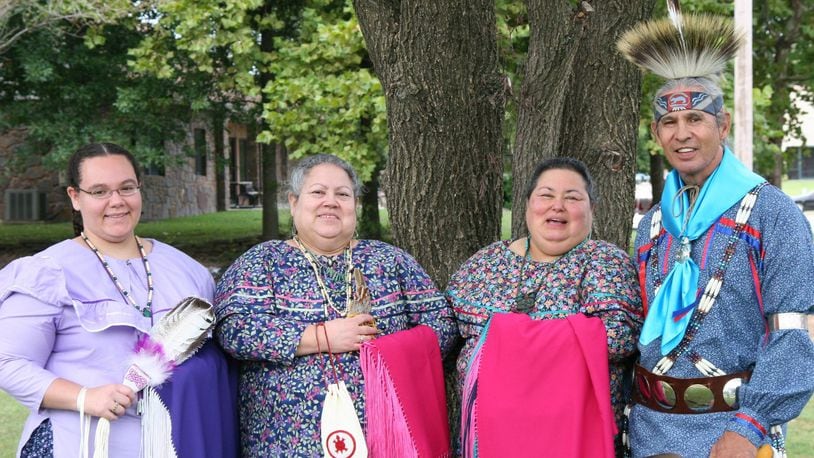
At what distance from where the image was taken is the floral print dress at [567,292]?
2.84 meters

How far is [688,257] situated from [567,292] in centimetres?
45

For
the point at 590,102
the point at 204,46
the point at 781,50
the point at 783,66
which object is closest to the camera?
the point at 590,102

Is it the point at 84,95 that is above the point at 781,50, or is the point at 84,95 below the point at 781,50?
below

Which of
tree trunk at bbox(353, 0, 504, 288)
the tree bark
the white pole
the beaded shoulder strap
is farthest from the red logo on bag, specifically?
the tree bark

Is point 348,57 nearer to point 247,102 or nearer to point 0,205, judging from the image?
point 247,102

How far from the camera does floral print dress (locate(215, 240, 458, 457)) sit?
114 inches

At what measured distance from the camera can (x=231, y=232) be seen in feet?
65.7

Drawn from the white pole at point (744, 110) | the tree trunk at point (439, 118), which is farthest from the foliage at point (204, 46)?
the tree trunk at point (439, 118)

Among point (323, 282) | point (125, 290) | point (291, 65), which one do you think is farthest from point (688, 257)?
point (291, 65)

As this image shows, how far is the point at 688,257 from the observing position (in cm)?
263

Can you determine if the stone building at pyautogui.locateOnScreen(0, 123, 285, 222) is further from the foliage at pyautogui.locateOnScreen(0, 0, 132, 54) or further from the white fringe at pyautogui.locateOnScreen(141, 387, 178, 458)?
the white fringe at pyautogui.locateOnScreen(141, 387, 178, 458)

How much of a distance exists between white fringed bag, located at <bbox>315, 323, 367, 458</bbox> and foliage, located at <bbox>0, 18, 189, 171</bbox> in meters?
11.6

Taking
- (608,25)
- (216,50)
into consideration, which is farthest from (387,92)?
(216,50)

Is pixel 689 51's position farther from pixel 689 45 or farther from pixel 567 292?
pixel 567 292
